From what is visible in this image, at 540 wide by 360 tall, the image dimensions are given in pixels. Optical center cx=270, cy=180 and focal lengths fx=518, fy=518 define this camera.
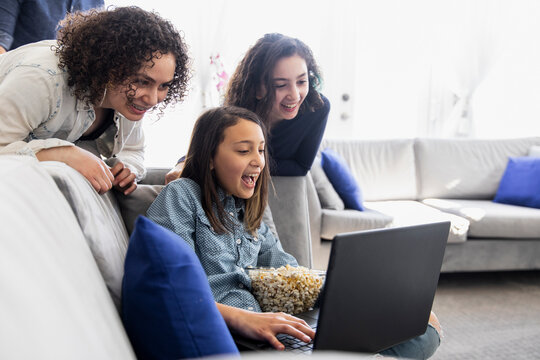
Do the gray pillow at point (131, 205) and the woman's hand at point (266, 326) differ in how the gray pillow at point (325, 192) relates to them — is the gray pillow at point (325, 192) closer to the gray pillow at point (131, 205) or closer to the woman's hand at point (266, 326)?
the gray pillow at point (131, 205)

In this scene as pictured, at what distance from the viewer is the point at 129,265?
0.84 metres

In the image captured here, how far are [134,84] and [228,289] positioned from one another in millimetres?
571

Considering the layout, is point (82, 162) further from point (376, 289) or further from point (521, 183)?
point (521, 183)

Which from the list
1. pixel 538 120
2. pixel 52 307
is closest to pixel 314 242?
pixel 52 307

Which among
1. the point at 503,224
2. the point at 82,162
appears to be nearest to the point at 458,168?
the point at 503,224

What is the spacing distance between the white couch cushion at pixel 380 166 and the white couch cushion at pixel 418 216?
0.19 metres

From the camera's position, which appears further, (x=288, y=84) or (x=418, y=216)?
(x=418, y=216)

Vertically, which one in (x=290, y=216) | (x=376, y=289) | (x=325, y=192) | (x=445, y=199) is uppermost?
(x=376, y=289)

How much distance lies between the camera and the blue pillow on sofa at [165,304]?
79cm

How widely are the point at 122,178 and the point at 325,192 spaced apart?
198 centimetres

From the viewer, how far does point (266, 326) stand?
41.4 inches

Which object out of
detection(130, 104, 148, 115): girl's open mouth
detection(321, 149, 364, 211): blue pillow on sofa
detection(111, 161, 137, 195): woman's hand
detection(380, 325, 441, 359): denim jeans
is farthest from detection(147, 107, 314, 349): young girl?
detection(321, 149, 364, 211): blue pillow on sofa

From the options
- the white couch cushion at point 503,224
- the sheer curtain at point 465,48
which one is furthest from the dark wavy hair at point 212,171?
the sheer curtain at point 465,48

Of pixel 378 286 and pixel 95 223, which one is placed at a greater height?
pixel 95 223
